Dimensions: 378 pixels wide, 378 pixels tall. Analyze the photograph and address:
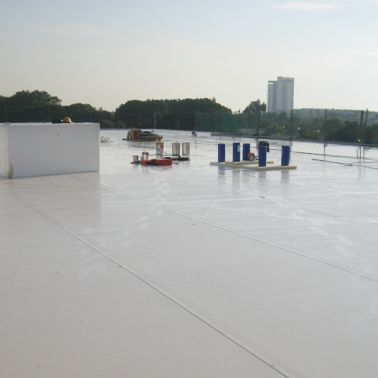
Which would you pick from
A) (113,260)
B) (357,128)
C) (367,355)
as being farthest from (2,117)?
(367,355)

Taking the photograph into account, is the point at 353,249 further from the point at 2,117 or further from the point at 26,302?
the point at 2,117

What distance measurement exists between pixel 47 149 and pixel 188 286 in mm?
12063

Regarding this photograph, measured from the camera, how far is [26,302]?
577cm

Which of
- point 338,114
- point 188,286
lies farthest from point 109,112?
point 188,286

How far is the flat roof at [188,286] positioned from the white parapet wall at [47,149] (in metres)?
4.30

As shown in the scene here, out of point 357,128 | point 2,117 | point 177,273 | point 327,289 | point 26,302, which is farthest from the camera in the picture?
point 2,117

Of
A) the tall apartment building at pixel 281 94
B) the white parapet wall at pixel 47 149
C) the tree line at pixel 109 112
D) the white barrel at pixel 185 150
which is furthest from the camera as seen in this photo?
the tall apartment building at pixel 281 94

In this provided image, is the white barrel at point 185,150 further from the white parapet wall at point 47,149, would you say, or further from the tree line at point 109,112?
the tree line at point 109,112

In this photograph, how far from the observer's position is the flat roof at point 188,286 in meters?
4.50

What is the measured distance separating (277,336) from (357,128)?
29.3m

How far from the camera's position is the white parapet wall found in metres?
16.8

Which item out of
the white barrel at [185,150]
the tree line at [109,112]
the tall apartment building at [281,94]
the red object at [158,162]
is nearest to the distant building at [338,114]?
the white barrel at [185,150]

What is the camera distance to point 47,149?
57.1 ft

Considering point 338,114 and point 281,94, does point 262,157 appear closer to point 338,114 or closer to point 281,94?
point 338,114
